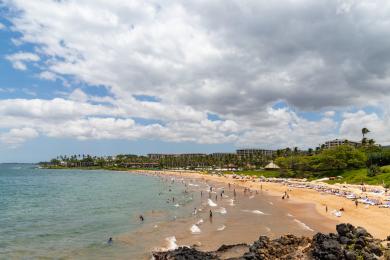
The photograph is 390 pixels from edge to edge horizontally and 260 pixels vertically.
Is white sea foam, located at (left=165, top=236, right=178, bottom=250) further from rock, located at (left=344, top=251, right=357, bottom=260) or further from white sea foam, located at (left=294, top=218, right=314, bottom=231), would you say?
rock, located at (left=344, top=251, right=357, bottom=260)

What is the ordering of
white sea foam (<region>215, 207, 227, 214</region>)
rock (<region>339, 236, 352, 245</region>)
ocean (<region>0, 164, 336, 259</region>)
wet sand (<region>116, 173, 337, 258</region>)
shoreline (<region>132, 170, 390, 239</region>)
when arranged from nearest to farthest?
rock (<region>339, 236, 352, 245</region>)
ocean (<region>0, 164, 336, 259</region>)
wet sand (<region>116, 173, 337, 258</region>)
shoreline (<region>132, 170, 390, 239</region>)
white sea foam (<region>215, 207, 227, 214</region>)

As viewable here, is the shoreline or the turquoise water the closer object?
the turquoise water

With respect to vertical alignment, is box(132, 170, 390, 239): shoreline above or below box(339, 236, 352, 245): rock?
below

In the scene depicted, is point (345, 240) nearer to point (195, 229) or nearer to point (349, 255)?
point (349, 255)

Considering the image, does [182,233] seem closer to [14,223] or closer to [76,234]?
[76,234]

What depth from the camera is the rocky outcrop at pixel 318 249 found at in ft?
72.9

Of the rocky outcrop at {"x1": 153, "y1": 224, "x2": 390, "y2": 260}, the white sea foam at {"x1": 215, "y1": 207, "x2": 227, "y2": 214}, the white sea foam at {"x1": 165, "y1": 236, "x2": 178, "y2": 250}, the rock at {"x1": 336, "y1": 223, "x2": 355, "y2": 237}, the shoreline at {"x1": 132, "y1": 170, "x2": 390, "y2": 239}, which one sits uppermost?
the rock at {"x1": 336, "y1": 223, "x2": 355, "y2": 237}

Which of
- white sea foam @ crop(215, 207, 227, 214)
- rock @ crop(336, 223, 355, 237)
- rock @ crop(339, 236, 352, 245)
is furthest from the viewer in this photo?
white sea foam @ crop(215, 207, 227, 214)

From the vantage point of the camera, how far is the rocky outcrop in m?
22.2

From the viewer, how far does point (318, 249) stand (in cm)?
2302

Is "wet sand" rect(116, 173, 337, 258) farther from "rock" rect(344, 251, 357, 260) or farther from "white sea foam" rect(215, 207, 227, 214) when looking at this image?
"rock" rect(344, 251, 357, 260)

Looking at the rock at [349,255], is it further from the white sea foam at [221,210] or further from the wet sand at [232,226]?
the white sea foam at [221,210]

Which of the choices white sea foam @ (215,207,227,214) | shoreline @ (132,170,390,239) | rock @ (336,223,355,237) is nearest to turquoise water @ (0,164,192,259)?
white sea foam @ (215,207,227,214)

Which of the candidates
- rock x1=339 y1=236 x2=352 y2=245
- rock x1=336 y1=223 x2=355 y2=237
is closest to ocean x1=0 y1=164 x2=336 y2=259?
rock x1=336 y1=223 x2=355 y2=237
